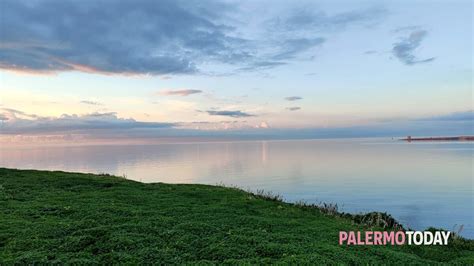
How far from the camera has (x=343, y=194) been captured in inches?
1135

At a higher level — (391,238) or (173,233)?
(173,233)

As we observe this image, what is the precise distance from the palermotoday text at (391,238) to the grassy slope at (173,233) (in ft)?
1.20

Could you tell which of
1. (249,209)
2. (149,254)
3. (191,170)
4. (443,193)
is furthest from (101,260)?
(191,170)

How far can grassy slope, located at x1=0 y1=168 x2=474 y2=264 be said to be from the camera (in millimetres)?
8219

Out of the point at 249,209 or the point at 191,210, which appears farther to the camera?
the point at 249,209

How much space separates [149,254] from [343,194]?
23547 mm

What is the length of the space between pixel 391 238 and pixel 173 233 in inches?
277

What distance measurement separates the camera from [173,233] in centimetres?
974

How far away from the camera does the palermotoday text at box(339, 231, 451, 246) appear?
418 inches

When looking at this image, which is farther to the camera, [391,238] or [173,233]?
[391,238]

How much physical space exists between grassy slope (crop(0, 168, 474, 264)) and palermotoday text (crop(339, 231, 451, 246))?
1.20ft

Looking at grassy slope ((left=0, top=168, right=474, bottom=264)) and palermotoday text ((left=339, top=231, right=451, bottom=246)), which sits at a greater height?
grassy slope ((left=0, top=168, right=474, bottom=264))

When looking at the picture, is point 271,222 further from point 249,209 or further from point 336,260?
point 336,260

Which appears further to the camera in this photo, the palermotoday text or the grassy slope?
the palermotoday text
